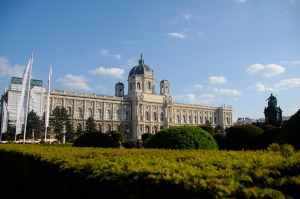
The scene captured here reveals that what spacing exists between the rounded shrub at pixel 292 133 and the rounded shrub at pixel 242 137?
8317 mm

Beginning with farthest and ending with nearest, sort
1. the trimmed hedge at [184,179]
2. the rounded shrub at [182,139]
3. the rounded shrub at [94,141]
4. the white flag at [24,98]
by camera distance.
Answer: the white flag at [24,98], the rounded shrub at [94,141], the rounded shrub at [182,139], the trimmed hedge at [184,179]

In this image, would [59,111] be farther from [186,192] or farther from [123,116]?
[186,192]

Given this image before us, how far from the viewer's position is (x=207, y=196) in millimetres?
1984

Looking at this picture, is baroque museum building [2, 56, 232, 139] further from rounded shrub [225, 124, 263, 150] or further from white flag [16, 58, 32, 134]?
rounded shrub [225, 124, 263, 150]

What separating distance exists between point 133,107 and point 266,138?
49.7 meters

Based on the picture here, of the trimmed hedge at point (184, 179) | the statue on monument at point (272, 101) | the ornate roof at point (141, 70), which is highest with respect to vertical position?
the ornate roof at point (141, 70)

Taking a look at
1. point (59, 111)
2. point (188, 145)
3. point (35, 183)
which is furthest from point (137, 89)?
point (35, 183)

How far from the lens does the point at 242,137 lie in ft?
45.7

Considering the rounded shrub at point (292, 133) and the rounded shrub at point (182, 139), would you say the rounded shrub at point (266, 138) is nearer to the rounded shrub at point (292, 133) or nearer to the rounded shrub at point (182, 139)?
the rounded shrub at point (182, 139)

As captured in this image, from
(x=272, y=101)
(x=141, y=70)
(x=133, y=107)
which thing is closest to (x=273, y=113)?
(x=272, y=101)

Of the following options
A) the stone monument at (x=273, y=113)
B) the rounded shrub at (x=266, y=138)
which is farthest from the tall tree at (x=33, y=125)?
the rounded shrub at (x=266, y=138)

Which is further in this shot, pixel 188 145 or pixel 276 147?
pixel 188 145

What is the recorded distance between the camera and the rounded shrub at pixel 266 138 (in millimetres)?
12633

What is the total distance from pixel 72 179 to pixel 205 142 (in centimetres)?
726
